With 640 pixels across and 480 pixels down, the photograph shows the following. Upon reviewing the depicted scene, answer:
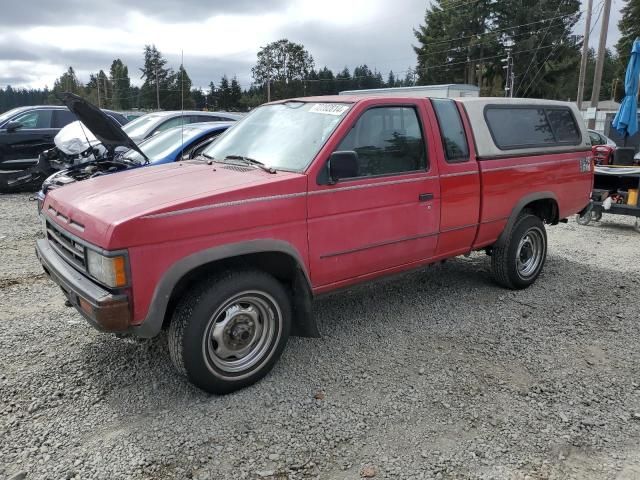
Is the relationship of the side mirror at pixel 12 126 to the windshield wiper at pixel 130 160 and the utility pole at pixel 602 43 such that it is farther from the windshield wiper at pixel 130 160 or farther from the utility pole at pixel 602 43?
the utility pole at pixel 602 43

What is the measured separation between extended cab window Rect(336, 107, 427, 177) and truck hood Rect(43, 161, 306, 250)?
0.64m

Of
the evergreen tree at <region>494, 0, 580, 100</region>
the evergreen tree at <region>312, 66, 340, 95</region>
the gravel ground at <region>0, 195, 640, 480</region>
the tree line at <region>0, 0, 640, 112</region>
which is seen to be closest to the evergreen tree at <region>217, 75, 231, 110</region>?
the tree line at <region>0, 0, 640, 112</region>

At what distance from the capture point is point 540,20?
164ft

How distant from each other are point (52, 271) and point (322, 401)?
203 centimetres

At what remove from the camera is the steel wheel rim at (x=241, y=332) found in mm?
3234

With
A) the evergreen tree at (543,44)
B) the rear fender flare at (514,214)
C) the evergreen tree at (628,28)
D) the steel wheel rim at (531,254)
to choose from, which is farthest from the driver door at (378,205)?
the evergreen tree at (628,28)

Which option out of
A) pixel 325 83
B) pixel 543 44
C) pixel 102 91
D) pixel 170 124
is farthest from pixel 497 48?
pixel 102 91

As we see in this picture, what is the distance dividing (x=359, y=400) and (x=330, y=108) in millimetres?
2224

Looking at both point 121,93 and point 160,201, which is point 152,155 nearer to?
point 160,201

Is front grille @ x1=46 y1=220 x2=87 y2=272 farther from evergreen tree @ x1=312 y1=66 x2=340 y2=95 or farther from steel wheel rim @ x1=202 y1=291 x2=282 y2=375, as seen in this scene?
evergreen tree @ x1=312 y1=66 x2=340 y2=95

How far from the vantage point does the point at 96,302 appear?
2805mm

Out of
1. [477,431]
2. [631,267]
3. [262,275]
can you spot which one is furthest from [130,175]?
[631,267]

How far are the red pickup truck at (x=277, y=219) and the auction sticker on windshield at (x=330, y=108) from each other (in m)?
0.01

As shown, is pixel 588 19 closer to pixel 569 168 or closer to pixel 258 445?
pixel 569 168
